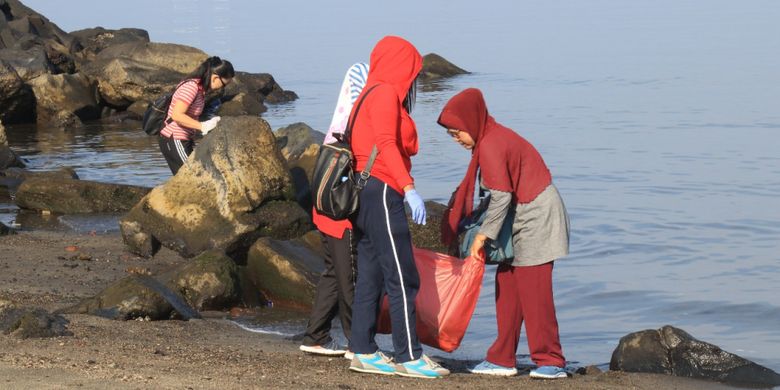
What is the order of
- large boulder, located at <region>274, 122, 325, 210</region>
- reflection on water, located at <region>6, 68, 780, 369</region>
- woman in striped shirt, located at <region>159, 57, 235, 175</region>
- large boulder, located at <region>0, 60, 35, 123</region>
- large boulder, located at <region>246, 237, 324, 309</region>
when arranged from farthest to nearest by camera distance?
large boulder, located at <region>0, 60, 35, 123</region>
large boulder, located at <region>274, 122, 325, 210</region>
woman in striped shirt, located at <region>159, 57, 235, 175</region>
reflection on water, located at <region>6, 68, 780, 369</region>
large boulder, located at <region>246, 237, 324, 309</region>

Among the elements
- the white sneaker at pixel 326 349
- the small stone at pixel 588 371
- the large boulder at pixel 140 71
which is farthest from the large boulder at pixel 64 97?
the small stone at pixel 588 371

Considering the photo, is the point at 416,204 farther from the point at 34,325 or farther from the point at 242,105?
the point at 242,105

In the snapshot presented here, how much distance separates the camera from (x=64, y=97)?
26984mm

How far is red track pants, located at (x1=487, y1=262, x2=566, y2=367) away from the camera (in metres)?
6.56

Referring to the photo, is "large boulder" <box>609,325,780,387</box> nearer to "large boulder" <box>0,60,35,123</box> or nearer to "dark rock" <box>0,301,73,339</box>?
"dark rock" <box>0,301,73,339</box>

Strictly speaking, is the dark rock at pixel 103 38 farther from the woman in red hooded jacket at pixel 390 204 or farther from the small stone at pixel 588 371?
the woman in red hooded jacket at pixel 390 204

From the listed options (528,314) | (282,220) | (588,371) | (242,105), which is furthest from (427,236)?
(242,105)

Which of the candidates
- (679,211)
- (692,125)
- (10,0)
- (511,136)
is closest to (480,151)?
(511,136)

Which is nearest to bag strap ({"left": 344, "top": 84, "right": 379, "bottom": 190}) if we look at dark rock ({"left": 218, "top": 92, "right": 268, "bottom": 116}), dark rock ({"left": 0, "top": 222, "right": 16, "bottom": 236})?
dark rock ({"left": 0, "top": 222, "right": 16, "bottom": 236})

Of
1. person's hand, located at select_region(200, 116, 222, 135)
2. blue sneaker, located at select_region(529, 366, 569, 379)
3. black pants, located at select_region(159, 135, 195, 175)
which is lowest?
blue sneaker, located at select_region(529, 366, 569, 379)

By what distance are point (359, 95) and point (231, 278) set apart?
321 cm

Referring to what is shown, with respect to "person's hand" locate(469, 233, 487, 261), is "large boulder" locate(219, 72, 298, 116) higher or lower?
lower

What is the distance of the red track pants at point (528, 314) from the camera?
6562 millimetres

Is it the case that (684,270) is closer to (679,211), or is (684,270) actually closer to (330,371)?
(679,211)
